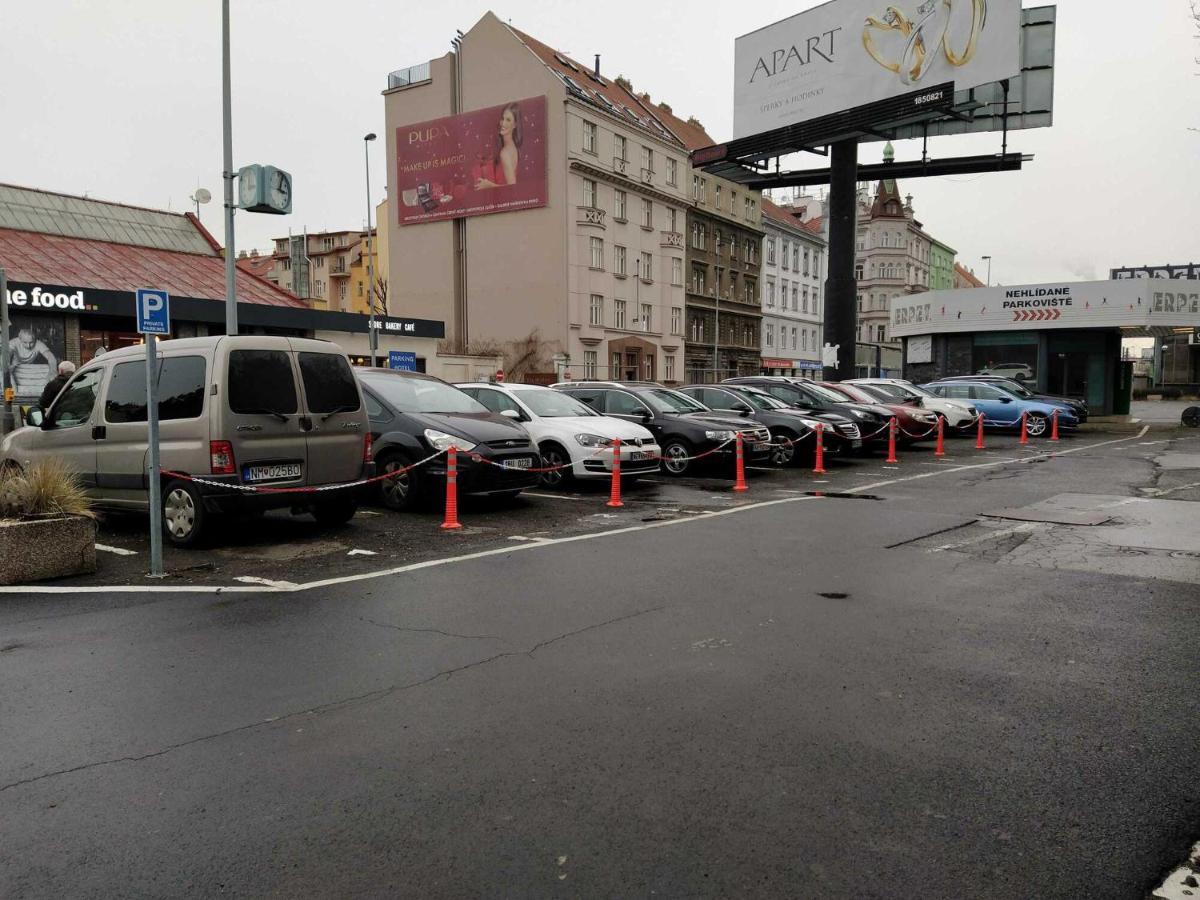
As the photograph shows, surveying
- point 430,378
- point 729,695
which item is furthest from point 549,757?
point 430,378

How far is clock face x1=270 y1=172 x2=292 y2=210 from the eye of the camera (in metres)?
16.4

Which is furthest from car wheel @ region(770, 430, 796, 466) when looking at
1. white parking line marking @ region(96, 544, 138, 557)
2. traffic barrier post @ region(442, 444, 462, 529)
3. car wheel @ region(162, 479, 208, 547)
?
white parking line marking @ region(96, 544, 138, 557)

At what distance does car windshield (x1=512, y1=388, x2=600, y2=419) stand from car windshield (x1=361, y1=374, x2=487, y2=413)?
73.3 inches

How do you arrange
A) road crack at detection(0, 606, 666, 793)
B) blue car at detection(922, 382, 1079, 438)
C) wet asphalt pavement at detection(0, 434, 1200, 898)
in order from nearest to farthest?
wet asphalt pavement at detection(0, 434, 1200, 898) → road crack at detection(0, 606, 666, 793) → blue car at detection(922, 382, 1079, 438)

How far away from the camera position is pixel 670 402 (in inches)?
672

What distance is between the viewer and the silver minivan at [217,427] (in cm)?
873

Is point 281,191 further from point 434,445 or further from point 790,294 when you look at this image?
point 790,294

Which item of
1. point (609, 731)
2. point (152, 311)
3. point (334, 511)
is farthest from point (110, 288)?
point (609, 731)

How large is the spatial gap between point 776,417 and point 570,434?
6273mm

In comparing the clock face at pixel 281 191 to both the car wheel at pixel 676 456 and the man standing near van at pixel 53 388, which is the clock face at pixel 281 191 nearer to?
the man standing near van at pixel 53 388

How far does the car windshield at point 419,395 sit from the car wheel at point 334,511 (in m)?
1.75

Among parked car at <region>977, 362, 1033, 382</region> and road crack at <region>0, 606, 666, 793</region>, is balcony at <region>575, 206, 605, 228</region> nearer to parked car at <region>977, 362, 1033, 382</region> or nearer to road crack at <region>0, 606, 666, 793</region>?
parked car at <region>977, 362, 1033, 382</region>

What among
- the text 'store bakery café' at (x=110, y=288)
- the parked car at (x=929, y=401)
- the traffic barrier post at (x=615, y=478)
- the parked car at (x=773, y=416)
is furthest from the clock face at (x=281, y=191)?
the parked car at (x=929, y=401)

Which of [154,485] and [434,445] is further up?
[434,445]
